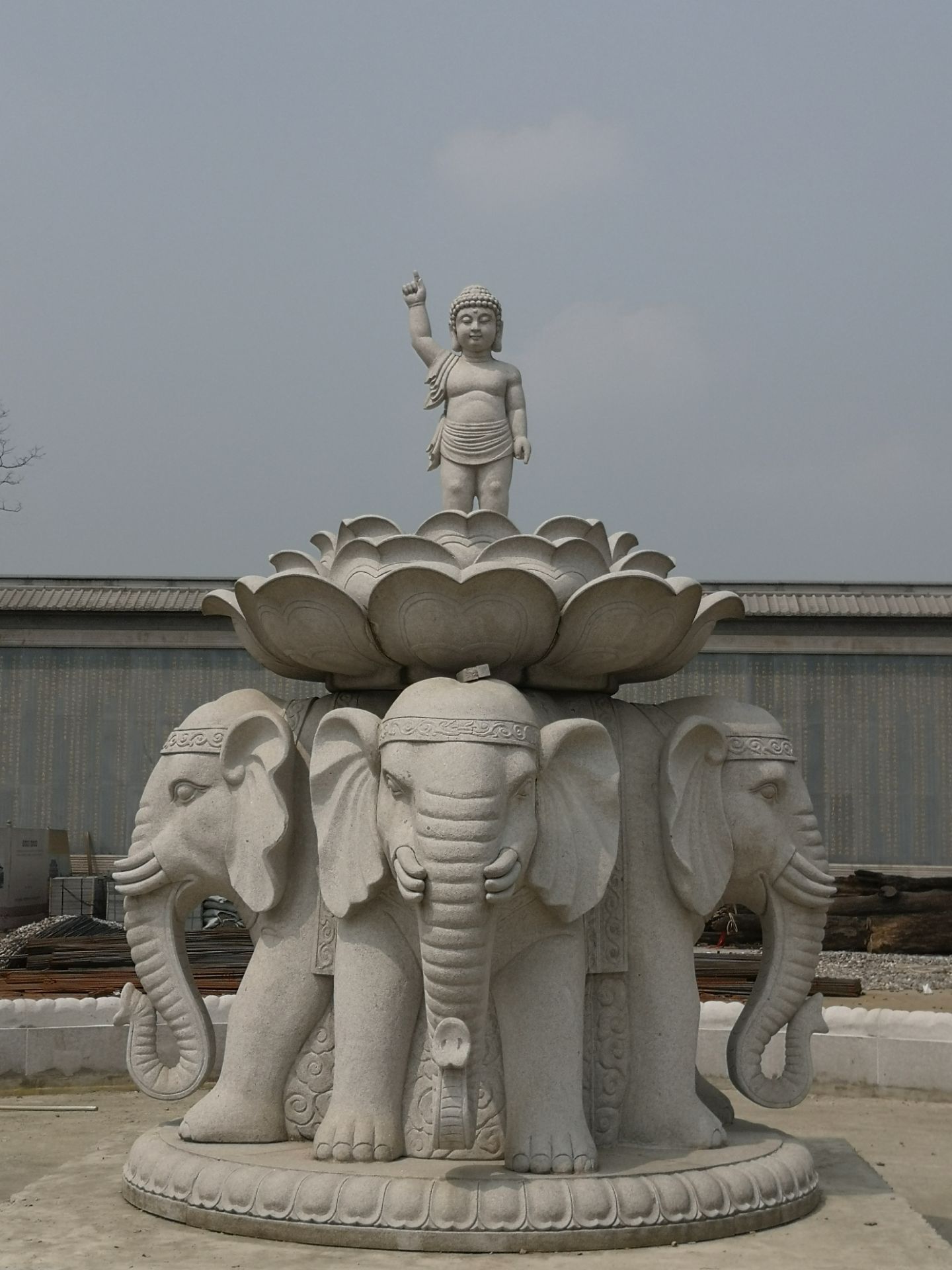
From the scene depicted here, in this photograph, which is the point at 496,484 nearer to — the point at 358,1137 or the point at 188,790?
the point at 188,790

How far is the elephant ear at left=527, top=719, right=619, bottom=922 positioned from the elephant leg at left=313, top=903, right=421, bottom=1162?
62cm

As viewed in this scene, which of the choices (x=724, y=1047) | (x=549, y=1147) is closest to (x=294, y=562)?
(x=549, y=1147)

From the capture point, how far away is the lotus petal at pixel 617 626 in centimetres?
529

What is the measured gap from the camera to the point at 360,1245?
4.62 m

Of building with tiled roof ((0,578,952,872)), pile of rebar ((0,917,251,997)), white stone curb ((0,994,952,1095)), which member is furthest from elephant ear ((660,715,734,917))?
building with tiled roof ((0,578,952,872))

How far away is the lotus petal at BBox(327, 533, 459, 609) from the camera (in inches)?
209

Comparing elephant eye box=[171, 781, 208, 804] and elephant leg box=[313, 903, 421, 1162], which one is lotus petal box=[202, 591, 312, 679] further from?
elephant leg box=[313, 903, 421, 1162]

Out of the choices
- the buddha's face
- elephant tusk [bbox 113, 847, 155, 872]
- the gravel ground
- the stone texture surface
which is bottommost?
the stone texture surface

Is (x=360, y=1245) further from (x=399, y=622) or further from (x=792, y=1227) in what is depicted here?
(x=399, y=622)

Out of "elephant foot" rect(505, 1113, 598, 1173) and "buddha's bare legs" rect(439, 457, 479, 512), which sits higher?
"buddha's bare legs" rect(439, 457, 479, 512)

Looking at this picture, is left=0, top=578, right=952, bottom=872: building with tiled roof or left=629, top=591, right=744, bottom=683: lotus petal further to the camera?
left=0, top=578, right=952, bottom=872: building with tiled roof

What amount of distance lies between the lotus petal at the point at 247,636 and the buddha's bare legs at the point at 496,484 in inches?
45.4

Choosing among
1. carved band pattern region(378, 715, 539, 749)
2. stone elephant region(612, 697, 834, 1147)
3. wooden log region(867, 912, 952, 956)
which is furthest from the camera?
wooden log region(867, 912, 952, 956)

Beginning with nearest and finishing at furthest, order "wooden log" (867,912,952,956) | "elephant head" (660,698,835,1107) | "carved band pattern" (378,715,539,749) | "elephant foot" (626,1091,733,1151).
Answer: "carved band pattern" (378,715,539,749)
"elephant foot" (626,1091,733,1151)
"elephant head" (660,698,835,1107)
"wooden log" (867,912,952,956)
